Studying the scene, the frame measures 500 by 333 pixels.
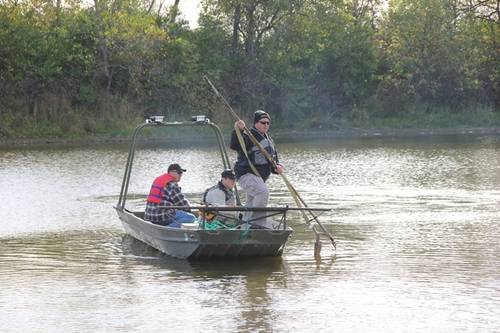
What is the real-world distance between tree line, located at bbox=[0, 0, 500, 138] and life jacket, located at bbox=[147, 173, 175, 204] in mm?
27883

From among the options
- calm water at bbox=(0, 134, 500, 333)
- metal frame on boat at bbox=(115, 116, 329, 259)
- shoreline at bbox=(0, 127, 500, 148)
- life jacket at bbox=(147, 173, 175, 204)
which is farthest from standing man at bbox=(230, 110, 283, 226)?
Result: shoreline at bbox=(0, 127, 500, 148)

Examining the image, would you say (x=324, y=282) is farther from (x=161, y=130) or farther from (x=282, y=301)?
(x=161, y=130)

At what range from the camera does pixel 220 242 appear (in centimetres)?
1416

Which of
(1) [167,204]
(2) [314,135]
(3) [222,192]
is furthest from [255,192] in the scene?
(2) [314,135]

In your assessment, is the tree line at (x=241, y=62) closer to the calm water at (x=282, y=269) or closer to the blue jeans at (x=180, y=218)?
the calm water at (x=282, y=269)

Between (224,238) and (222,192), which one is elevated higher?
(222,192)

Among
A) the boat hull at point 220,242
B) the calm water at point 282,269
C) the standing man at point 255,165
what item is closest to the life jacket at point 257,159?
the standing man at point 255,165

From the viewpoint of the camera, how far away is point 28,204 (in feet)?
72.4

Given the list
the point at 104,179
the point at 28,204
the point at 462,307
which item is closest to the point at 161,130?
the point at 104,179

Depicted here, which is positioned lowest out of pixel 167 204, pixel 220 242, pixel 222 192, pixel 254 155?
pixel 220 242

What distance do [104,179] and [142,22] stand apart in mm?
20318

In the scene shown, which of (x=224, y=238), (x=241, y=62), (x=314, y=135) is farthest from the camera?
(x=241, y=62)

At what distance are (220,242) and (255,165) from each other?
135 centimetres

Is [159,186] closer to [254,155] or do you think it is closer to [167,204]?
[167,204]
